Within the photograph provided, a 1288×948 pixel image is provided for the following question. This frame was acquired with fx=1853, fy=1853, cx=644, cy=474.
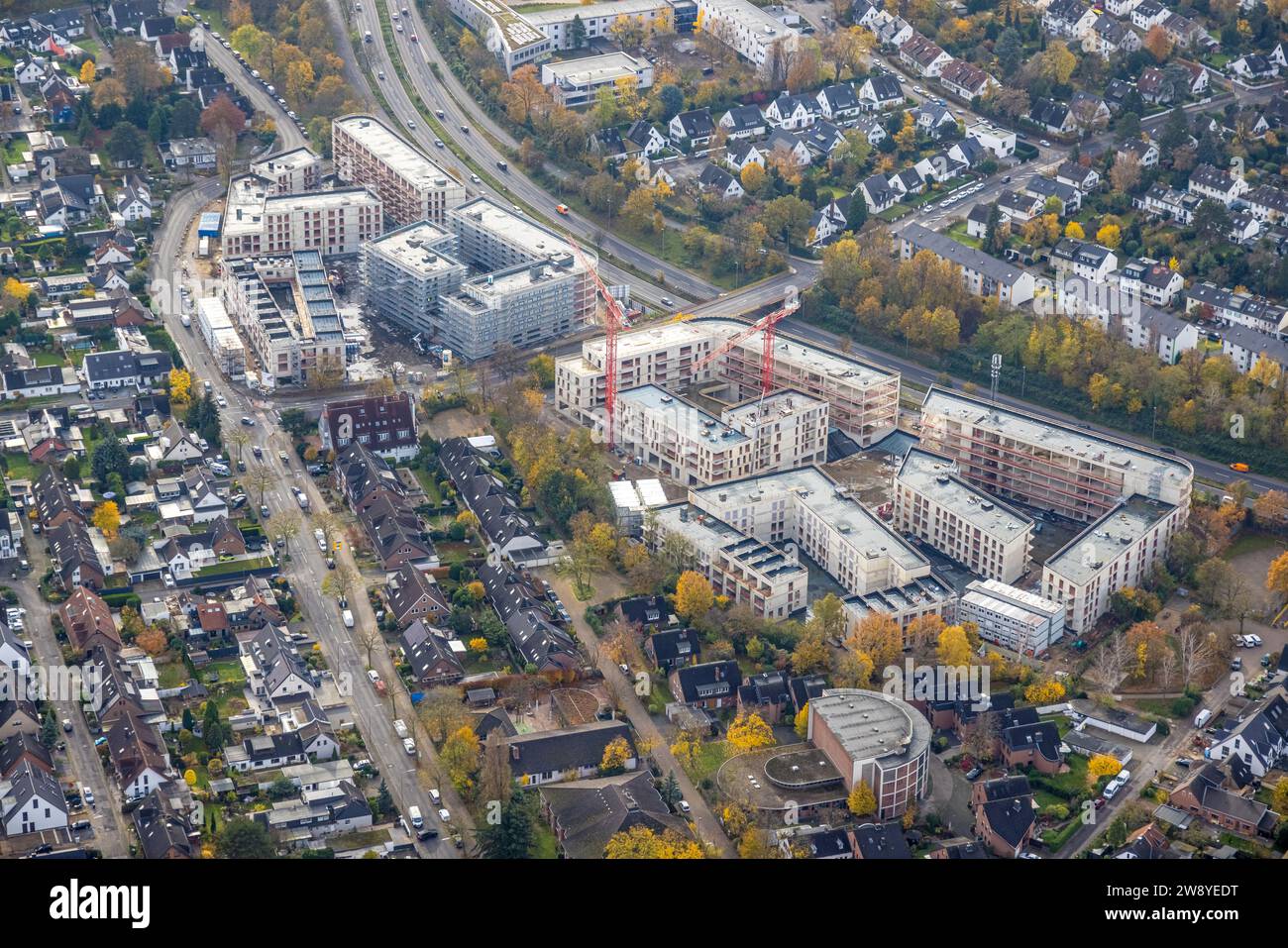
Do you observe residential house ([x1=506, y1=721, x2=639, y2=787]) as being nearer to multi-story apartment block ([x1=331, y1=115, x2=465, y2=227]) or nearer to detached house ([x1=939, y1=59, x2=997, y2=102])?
multi-story apartment block ([x1=331, y1=115, x2=465, y2=227])

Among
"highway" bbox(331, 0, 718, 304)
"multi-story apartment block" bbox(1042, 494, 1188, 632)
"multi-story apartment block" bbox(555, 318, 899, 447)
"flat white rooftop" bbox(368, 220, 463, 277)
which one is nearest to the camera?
"multi-story apartment block" bbox(1042, 494, 1188, 632)

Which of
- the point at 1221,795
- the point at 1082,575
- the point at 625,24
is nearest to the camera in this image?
the point at 1221,795

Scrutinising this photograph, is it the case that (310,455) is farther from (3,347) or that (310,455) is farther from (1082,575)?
(1082,575)

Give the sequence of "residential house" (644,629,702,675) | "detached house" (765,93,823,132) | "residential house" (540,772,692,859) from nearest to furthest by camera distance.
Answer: "residential house" (540,772,692,859)
"residential house" (644,629,702,675)
"detached house" (765,93,823,132)

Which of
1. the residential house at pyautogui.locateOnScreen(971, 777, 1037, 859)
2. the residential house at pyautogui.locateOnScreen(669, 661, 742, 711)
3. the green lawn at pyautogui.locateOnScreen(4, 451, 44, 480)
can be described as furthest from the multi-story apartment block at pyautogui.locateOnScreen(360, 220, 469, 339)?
the residential house at pyautogui.locateOnScreen(971, 777, 1037, 859)

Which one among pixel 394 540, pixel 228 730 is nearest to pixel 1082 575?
pixel 394 540

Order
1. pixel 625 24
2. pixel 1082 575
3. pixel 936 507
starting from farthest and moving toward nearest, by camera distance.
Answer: pixel 625 24
pixel 936 507
pixel 1082 575
